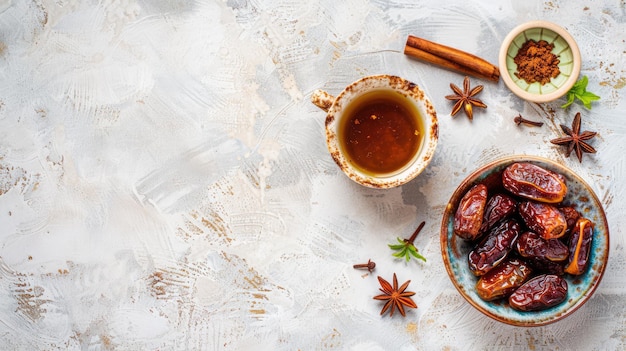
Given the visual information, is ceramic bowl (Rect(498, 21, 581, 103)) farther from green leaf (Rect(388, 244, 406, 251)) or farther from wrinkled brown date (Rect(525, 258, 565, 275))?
green leaf (Rect(388, 244, 406, 251))

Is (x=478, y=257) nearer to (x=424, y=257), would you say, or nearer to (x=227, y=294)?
(x=424, y=257)

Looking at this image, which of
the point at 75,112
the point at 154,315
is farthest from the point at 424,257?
the point at 75,112

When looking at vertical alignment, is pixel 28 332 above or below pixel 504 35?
below

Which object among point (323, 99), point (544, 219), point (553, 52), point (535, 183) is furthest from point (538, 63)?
point (323, 99)

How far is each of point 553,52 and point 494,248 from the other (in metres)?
0.71

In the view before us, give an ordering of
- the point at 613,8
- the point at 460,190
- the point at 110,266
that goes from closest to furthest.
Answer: the point at 460,190 → the point at 613,8 → the point at 110,266

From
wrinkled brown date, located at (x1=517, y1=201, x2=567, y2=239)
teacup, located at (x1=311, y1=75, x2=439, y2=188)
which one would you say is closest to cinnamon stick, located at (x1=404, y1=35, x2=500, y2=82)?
teacup, located at (x1=311, y1=75, x2=439, y2=188)

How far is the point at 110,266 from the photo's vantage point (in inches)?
81.1

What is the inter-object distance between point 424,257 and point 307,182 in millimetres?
491

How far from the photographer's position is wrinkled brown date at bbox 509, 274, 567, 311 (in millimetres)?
1743

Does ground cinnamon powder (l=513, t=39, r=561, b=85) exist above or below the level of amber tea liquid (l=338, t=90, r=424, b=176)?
above

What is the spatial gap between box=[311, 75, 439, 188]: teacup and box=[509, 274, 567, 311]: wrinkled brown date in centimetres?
50

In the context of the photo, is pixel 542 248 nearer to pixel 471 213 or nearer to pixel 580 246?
pixel 580 246

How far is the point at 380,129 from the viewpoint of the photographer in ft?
6.23
